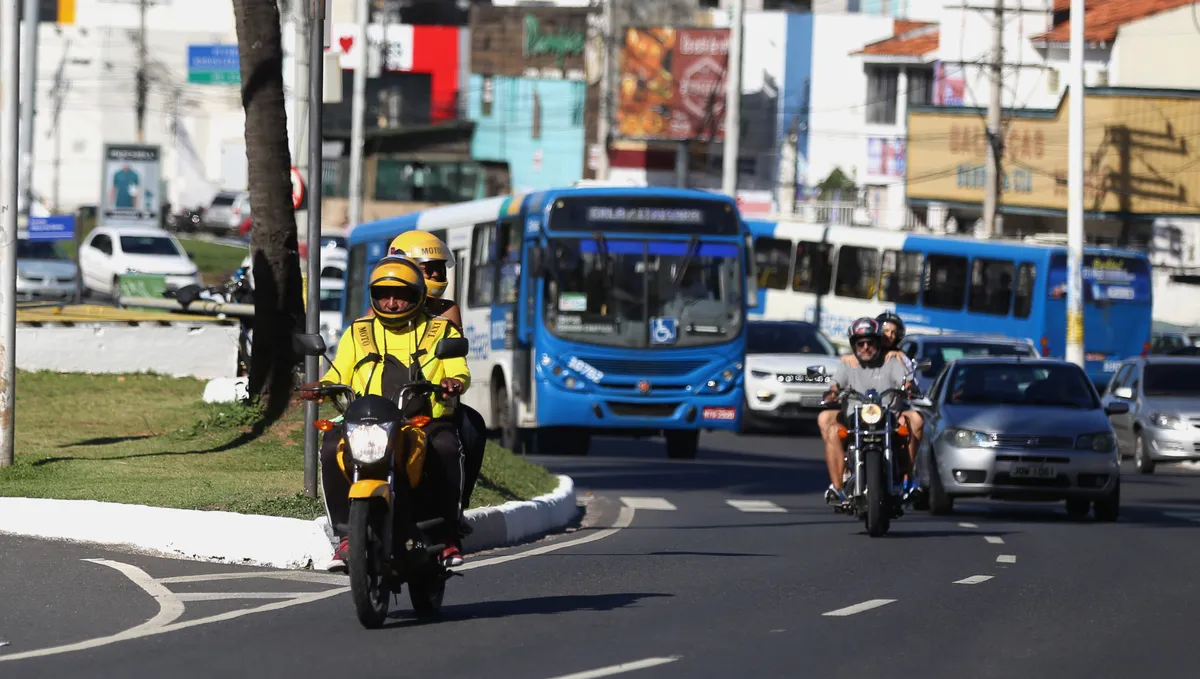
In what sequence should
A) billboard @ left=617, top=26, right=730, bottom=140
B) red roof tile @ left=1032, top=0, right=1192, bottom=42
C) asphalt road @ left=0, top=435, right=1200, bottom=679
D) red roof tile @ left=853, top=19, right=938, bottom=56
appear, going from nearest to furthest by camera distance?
asphalt road @ left=0, top=435, right=1200, bottom=679, red roof tile @ left=1032, top=0, right=1192, bottom=42, red roof tile @ left=853, top=19, right=938, bottom=56, billboard @ left=617, top=26, right=730, bottom=140

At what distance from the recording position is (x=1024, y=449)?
17.8 m

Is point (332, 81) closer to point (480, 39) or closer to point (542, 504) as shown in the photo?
point (542, 504)

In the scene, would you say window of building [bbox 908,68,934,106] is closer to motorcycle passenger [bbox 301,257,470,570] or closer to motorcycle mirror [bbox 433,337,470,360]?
motorcycle passenger [bbox 301,257,470,570]

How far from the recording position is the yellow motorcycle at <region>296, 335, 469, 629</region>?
8.66m

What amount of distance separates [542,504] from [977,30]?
52.4 meters

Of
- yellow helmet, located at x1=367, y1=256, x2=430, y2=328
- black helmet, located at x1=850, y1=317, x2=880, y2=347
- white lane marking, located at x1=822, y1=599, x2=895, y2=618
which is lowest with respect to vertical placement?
white lane marking, located at x1=822, y1=599, x2=895, y2=618

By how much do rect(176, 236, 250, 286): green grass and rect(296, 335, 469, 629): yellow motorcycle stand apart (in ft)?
151

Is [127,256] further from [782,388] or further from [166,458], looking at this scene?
[166,458]

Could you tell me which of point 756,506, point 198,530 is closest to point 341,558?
point 198,530

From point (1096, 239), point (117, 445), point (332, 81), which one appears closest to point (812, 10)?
point (1096, 239)

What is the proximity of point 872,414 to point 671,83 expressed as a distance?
192ft

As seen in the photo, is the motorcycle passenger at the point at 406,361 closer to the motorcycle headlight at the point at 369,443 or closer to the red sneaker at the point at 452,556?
the red sneaker at the point at 452,556

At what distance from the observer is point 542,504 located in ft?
51.1

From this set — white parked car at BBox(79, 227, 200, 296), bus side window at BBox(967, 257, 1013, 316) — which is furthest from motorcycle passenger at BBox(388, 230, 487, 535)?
white parked car at BBox(79, 227, 200, 296)
